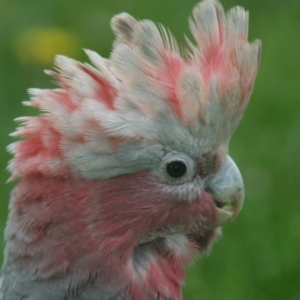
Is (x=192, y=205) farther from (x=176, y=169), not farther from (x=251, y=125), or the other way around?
(x=251, y=125)

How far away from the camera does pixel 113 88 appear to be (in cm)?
386

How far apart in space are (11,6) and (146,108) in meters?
5.03

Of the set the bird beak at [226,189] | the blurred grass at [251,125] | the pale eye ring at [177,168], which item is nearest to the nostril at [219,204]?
the bird beak at [226,189]

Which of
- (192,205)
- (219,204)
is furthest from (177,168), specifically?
(219,204)

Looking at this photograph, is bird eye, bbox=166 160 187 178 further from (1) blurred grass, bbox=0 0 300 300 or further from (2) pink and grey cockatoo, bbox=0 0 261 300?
(1) blurred grass, bbox=0 0 300 300

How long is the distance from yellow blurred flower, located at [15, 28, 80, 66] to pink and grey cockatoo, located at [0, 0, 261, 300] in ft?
11.6

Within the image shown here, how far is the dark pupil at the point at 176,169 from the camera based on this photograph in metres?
3.93

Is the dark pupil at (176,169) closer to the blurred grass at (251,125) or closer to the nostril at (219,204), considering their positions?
the nostril at (219,204)

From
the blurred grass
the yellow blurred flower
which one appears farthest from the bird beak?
the yellow blurred flower

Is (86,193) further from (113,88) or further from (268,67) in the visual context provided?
(268,67)

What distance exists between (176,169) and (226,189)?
1.00 feet

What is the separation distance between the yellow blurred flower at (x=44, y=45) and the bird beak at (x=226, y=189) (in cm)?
361

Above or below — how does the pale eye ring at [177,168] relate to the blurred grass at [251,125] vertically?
above

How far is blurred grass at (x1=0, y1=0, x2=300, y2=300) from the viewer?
5.78 m
